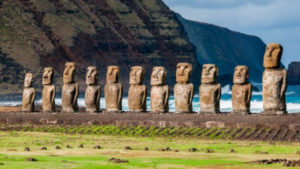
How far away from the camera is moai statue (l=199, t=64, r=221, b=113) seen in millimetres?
36281

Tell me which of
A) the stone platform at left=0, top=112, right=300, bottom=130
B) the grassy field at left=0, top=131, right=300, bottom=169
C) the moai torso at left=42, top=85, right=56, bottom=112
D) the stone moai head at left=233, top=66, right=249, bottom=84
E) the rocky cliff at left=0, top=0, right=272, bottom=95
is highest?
the rocky cliff at left=0, top=0, right=272, bottom=95

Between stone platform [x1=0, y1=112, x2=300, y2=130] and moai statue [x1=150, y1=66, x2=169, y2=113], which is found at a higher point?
moai statue [x1=150, y1=66, x2=169, y2=113]

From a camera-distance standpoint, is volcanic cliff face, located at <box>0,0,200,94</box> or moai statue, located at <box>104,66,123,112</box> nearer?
moai statue, located at <box>104,66,123,112</box>

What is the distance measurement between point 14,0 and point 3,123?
10858 centimetres

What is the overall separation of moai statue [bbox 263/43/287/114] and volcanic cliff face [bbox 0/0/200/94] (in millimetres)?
92325

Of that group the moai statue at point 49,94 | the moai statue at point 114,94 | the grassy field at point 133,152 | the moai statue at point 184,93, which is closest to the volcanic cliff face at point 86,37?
the moai statue at point 49,94

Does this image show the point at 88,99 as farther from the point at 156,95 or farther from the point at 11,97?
the point at 11,97

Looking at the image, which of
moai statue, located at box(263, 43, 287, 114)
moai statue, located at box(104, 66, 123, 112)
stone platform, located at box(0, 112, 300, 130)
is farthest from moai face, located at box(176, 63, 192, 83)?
moai statue, located at box(263, 43, 287, 114)

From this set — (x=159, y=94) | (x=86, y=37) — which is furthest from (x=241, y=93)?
(x=86, y=37)

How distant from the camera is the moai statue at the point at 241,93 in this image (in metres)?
35.3

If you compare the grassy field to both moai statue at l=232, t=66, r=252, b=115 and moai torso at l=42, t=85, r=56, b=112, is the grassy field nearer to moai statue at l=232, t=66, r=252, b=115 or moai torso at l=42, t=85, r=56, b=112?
moai statue at l=232, t=66, r=252, b=115

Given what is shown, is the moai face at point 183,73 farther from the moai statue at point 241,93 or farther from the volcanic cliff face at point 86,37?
the volcanic cliff face at point 86,37

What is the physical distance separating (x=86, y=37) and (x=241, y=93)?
11602cm

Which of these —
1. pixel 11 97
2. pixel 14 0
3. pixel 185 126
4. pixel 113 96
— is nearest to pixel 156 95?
pixel 113 96
